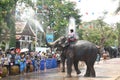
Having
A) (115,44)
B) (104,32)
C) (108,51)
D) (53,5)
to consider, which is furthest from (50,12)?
(115,44)

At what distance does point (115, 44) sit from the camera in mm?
78625

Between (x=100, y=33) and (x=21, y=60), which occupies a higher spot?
(x=100, y=33)

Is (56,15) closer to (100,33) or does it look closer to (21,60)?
(100,33)

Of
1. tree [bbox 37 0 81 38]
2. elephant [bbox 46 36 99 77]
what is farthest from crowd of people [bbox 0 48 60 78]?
tree [bbox 37 0 81 38]

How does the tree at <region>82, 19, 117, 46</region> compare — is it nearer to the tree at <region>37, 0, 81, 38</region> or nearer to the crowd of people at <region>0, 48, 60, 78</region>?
the tree at <region>37, 0, 81, 38</region>

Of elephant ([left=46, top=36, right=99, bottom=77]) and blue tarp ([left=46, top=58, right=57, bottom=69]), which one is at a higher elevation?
elephant ([left=46, top=36, right=99, bottom=77])

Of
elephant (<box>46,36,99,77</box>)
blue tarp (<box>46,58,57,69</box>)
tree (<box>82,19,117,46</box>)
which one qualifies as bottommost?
blue tarp (<box>46,58,57,69</box>)

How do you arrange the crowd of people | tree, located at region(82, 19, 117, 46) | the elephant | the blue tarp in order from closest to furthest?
the elephant
the crowd of people
the blue tarp
tree, located at region(82, 19, 117, 46)

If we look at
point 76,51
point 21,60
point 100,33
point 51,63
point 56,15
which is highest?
point 56,15

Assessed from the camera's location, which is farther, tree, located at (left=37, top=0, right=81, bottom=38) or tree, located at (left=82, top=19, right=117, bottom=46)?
tree, located at (left=82, top=19, right=117, bottom=46)

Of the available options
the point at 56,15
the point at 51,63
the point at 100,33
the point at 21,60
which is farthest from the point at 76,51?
the point at 100,33

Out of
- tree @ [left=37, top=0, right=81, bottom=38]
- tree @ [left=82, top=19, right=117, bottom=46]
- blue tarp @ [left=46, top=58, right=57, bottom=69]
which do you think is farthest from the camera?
tree @ [left=82, top=19, right=117, bottom=46]

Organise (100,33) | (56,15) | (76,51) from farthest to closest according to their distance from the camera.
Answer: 1. (100,33)
2. (56,15)
3. (76,51)

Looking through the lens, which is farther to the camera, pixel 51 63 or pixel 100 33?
pixel 100 33
